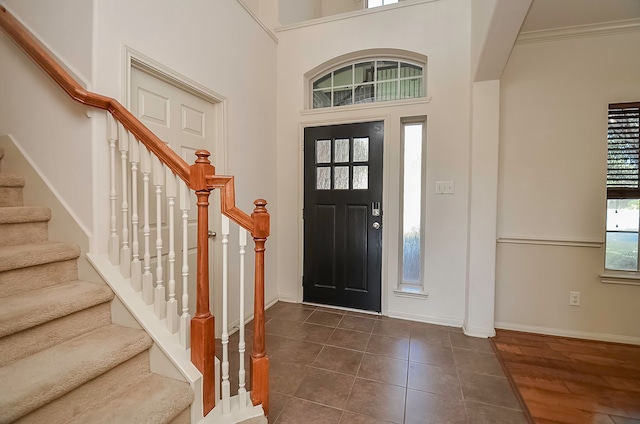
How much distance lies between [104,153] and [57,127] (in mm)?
322

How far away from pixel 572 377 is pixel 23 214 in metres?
3.45

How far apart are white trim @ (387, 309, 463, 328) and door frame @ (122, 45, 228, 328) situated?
5.58 feet

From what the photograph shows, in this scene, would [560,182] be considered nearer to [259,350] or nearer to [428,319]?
[428,319]

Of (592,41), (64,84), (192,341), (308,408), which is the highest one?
(592,41)

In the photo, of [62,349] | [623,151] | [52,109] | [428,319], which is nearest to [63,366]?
[62,349]

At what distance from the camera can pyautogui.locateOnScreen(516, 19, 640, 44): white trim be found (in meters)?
2.38

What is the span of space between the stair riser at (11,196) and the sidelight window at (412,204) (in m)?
2.86

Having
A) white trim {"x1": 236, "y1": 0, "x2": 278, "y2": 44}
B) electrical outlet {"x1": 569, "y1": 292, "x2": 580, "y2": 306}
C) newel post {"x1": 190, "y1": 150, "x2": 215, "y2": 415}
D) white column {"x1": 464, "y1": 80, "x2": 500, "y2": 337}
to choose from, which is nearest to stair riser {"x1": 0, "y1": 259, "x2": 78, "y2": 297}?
newel post {"x1": 190, "y1": 150, "x2": 215, "y2": 415}

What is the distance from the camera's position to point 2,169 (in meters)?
1.67

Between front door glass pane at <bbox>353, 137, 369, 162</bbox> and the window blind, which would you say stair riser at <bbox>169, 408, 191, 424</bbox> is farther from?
the window blind

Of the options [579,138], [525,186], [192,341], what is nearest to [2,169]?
[192,341]

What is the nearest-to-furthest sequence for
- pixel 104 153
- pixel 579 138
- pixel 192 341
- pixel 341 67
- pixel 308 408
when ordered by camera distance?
pixel 192 341 < pixel 104 153 < pixel 308 408 < pixel 579 138 < pixel 341 67

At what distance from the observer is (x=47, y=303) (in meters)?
1.17

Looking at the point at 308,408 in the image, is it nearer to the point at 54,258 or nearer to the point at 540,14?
the point at 54,258
